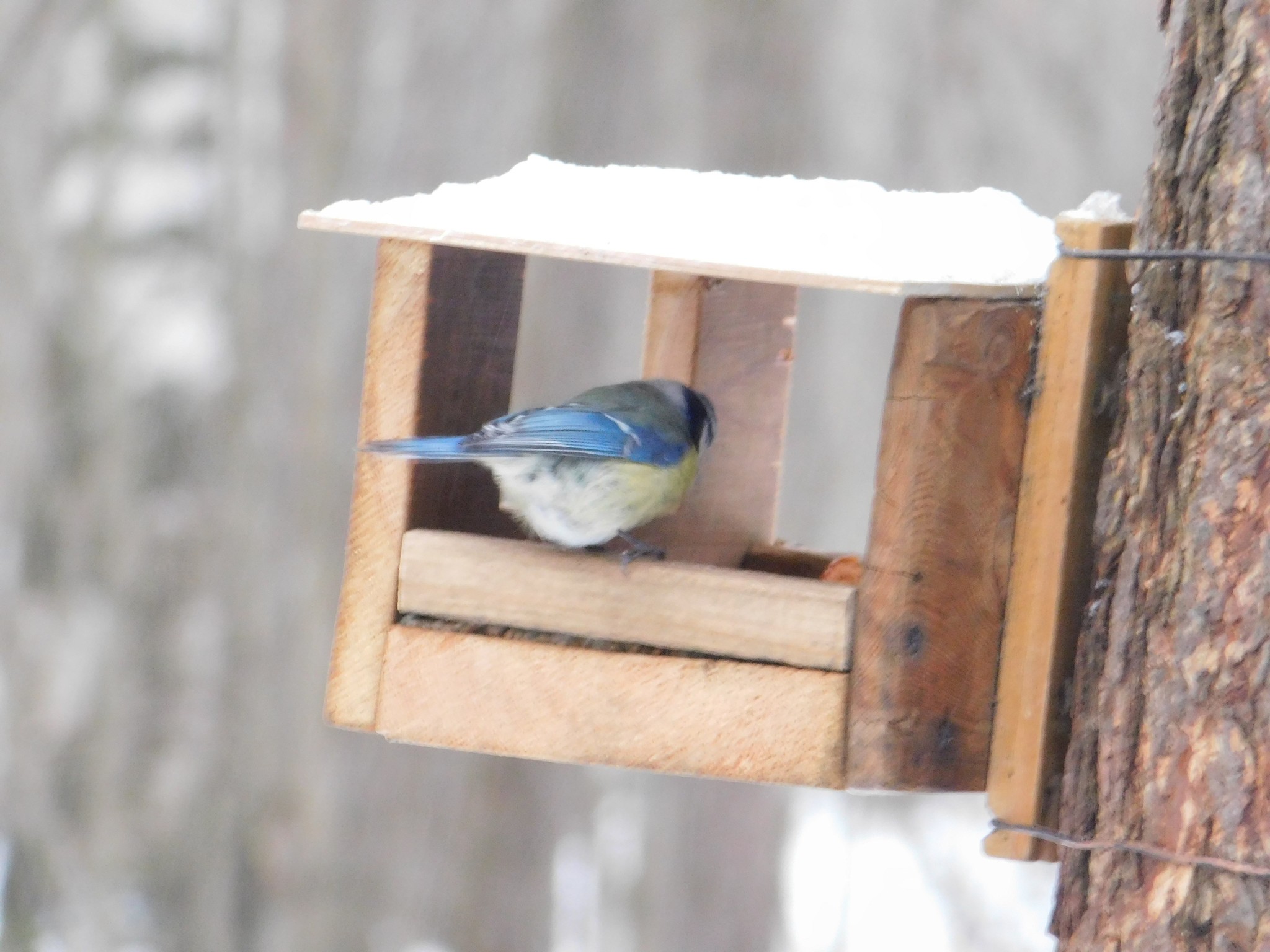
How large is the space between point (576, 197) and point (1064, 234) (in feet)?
2.59

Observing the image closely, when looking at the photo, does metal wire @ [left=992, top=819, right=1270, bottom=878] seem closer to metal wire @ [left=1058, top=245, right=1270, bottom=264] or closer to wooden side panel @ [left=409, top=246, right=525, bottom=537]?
metal wire @ [left=1058, top=245, right=1270, bottom=264]

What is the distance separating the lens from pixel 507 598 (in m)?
2.53

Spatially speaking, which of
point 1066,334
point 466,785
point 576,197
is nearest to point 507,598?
point 576,197

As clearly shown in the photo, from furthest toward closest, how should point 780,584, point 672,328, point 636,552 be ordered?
point 672,328 → point 636,552 → point 780,584

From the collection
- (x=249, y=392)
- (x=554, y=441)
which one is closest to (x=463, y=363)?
(x=554, y=441)

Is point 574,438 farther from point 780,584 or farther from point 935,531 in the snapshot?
point 935,531

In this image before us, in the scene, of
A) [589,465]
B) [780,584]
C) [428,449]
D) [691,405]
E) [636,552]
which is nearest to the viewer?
[780,584]

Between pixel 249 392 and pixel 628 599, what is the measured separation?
2.21m

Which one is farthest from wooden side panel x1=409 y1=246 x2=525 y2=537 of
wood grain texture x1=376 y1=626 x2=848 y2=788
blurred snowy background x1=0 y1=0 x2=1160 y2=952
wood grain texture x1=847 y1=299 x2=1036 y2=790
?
blurred snowy background x1=0 y1=0 x2=1160 y2=952

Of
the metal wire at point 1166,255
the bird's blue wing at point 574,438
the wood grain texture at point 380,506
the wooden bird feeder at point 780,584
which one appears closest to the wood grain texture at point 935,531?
the wooden bird feeder at point 780,584

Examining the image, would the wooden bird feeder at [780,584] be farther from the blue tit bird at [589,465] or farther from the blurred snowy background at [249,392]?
the blurred snowy background at [249,392]

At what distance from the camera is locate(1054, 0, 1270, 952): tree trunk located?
2.03m

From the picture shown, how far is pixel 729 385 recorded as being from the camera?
3.31 m

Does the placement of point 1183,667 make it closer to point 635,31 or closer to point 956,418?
point 956,418
